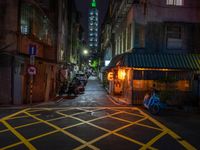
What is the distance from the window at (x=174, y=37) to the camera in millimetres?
20109

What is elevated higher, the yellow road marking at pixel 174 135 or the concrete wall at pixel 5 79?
the concrete wall at pixel 5 79

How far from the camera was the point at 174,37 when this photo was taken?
20.2 metres

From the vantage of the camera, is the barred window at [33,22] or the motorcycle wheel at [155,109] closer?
the motorcycle wheel at [155,109]

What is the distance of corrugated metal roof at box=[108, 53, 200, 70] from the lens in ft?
59.9

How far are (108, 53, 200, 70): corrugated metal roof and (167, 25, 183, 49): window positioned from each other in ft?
3.96

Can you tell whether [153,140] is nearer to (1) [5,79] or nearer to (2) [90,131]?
(2) [90,131]

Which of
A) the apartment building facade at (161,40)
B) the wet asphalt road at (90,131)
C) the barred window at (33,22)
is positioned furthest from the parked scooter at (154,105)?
the barred window at (33,22)

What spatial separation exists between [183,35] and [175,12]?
201cm

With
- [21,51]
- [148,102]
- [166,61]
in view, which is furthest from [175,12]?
[21,51]

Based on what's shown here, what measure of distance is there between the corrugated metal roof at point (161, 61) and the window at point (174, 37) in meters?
1.21

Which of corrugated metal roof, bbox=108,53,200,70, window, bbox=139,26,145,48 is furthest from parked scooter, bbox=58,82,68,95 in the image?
window, bbox=139,26,145,48

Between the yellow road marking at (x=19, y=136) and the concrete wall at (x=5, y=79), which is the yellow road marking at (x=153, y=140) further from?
the concrete wall at (x=5, y=79)

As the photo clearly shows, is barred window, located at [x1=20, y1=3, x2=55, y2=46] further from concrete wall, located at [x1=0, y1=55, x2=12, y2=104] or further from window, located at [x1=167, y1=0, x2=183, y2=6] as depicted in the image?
window, located at [x1=167, y1=0, x2=183, y2=6]

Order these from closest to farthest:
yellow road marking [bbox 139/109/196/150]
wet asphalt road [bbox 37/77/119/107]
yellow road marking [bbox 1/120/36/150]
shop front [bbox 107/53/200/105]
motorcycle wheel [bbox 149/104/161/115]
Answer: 1. yellow road marking [bbox 1/120/36/150]
2. yellow road marking [bbox 139/109/196/150]
3. motorcycle wheel [bbox 149/104/161/115]
4. shop front [bbox 107/53/200/105]
5. wet asphalt road [bbox 37/77/119/107]
